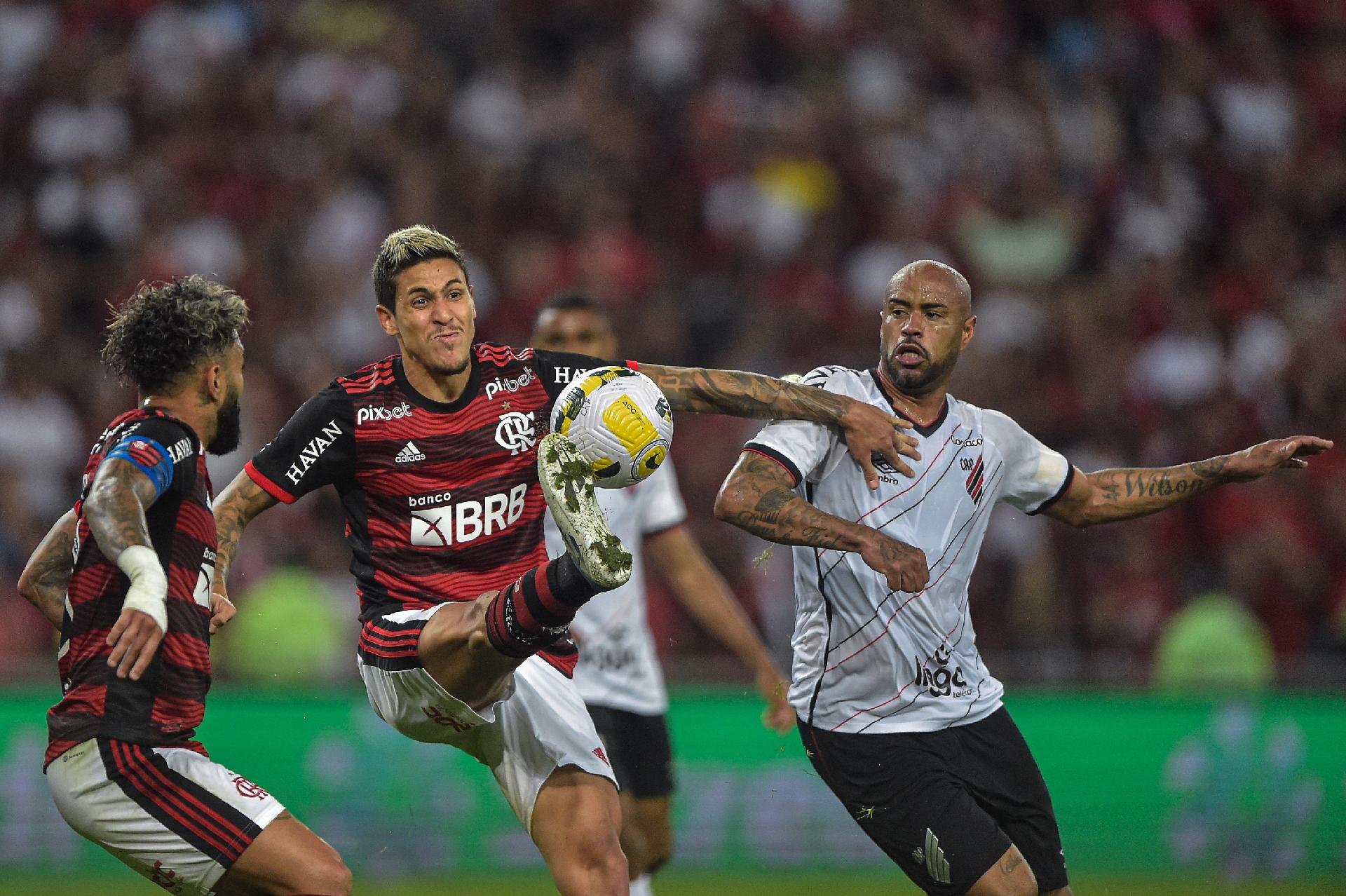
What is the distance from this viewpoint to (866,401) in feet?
19.8

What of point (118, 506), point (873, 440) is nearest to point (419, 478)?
point (118, 506)

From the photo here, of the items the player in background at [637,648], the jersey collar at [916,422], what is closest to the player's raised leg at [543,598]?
the jersey collar at [916,422]

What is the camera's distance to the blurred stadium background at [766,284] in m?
10.3

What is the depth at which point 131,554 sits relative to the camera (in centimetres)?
484

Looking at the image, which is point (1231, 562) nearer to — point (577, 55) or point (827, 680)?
point (827, 680)

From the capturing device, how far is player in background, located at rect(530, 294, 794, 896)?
24.3 ft

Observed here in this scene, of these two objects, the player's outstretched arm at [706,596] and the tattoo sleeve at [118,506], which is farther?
the player's outstretched arm at [706,596]

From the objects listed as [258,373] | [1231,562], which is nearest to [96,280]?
[258,373]

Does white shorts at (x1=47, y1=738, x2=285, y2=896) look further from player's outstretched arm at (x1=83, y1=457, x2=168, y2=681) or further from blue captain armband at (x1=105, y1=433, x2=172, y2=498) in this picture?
blue captain armband at (x1=105, y1=433, x2=172, y2=498)

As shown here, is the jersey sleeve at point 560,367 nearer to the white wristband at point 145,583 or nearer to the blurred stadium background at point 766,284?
the white wristband at point 145,583

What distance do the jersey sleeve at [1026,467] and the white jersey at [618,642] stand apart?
1.77 meters

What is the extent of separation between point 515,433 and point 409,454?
0.37m

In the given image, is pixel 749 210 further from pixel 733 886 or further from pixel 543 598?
pixel 543 598

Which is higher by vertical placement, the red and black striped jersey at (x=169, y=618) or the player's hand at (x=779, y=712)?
the red and black striped jersey at (x=169, y=618)
